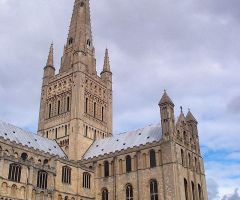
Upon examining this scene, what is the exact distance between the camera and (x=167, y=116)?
216ft

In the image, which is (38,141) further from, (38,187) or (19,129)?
(38,187)

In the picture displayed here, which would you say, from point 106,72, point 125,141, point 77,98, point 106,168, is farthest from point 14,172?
point 106,72

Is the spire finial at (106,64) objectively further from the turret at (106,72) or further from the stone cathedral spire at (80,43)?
the stone cathedral spire at (80,43)

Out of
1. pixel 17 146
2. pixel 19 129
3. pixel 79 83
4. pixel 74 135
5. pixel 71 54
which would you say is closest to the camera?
pixel 17 146

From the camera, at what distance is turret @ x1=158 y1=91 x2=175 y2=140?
64500 mm

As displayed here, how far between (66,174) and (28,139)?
12.1 meters

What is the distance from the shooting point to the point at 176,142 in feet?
213

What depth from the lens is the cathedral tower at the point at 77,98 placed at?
80.2 metres

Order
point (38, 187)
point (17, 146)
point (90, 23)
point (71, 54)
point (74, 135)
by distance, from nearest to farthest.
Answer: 1. point (38, 187)
2. point (17, 146)
3. point (74, 135)
4. point (71, 54)
5. point (90, 23)

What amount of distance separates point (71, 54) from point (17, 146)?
36.5 m

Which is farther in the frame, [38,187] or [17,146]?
[17,146]

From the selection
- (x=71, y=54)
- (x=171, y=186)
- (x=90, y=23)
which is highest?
(x=90, y=23)

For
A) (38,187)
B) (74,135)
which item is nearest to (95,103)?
(74,135)

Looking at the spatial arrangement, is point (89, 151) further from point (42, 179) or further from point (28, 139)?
point (42, 179)
